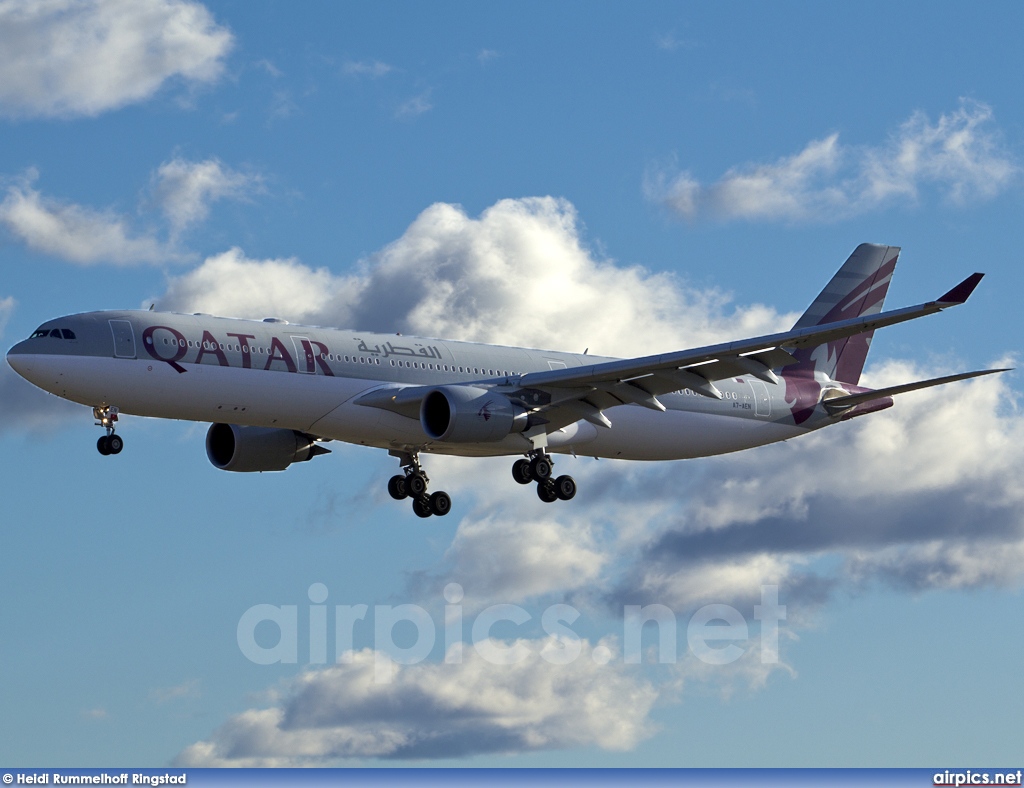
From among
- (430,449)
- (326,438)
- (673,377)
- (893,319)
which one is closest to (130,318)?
(326,438)

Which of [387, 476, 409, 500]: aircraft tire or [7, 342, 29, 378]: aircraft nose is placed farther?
[387, 476, 409, 500]: aircraft tire

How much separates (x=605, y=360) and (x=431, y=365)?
281 inches

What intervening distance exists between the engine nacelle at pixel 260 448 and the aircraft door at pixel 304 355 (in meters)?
6.57

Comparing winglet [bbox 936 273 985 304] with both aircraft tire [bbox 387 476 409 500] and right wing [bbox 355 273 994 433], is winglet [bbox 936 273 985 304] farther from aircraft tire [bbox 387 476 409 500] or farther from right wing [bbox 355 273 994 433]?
aircraft tire [bbox 387 476 409 500]

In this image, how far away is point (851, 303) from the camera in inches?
2339

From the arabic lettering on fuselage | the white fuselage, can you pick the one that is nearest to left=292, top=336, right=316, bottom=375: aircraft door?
the white fuselage

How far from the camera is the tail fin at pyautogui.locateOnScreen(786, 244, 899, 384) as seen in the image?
190ft

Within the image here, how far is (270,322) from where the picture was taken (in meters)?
45.4

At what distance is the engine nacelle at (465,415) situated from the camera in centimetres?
4491

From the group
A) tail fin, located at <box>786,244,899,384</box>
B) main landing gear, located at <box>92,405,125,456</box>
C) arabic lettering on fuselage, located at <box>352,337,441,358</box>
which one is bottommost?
main landing gear, located at <box>92,405,125,456</box>

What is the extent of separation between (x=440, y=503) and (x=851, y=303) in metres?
18.7

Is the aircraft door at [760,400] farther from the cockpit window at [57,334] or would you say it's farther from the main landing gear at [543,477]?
the cockpit window at [57,334]

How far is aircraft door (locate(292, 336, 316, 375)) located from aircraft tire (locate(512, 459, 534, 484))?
7856mm

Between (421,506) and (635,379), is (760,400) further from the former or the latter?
(421,506)
